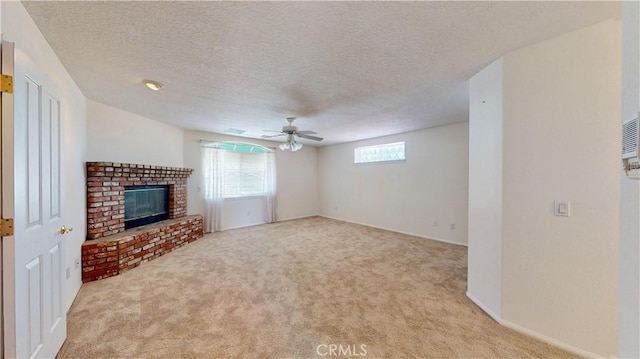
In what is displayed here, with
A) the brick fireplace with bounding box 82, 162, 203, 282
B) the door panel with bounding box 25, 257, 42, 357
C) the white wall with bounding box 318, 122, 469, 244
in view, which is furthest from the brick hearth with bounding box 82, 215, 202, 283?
the white wall with bounding box 318, 122, 469, 244

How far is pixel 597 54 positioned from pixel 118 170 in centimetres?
512

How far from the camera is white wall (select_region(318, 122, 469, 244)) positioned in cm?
434

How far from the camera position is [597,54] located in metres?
1.58

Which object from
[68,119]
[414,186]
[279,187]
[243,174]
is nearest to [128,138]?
[68,119]

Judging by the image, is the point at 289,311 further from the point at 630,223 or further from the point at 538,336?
the point at 630,223

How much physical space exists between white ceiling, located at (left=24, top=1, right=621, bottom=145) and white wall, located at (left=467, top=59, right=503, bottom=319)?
269 millimetres

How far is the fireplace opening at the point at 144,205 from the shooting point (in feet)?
11.8

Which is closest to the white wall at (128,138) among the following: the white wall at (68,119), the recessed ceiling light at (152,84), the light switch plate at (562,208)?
the white wall at (68,119)

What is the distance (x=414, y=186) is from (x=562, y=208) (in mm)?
3354

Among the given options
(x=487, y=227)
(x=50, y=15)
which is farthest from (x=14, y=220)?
(x=487, y=227)

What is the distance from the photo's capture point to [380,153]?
5762 millimetres

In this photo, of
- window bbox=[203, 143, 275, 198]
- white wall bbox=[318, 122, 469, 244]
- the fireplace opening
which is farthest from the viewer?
window bbox=[203, 143, 275, 198]

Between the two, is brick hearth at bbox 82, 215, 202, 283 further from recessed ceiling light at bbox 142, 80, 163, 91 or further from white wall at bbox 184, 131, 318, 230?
recessed ceiling light at bbox 142, 80, 163, 91

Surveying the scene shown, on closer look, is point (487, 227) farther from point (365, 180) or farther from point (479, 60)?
point (365, 180)
